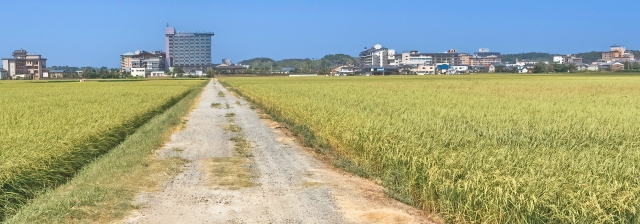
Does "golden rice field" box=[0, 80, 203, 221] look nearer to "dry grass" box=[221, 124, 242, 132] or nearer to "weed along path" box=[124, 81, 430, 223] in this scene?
"weed along path" box=[124, 81, 430, 223]

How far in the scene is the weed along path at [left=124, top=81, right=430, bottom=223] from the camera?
320 inches

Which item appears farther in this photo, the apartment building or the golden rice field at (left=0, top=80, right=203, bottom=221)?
the apartment building

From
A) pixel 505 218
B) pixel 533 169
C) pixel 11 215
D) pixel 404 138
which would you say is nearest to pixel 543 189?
pixel 505 218

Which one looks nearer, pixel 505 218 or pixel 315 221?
pixel 505 218

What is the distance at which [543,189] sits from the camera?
20.6ft

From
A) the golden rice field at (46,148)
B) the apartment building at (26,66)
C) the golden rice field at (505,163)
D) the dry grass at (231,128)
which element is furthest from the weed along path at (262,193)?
the apartment building at (26,66)

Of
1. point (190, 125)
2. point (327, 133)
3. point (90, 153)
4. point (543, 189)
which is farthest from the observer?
point (190, 125)

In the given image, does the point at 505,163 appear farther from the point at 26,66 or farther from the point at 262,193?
the point at 26,66

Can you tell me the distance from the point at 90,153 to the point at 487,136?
346 inches

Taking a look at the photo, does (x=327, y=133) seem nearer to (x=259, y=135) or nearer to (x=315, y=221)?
(x=259, y=135)

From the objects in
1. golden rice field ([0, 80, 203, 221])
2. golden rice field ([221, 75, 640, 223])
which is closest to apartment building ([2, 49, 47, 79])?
golden rice field ([0, 80, 203, 221])

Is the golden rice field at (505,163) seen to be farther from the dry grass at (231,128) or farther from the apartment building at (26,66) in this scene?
the apartment building at (26,66)

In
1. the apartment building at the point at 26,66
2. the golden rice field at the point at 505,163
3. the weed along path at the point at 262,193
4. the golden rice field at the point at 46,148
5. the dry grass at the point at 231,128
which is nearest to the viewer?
the golden rice field at the point at 505,163

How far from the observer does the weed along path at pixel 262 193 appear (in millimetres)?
8133
